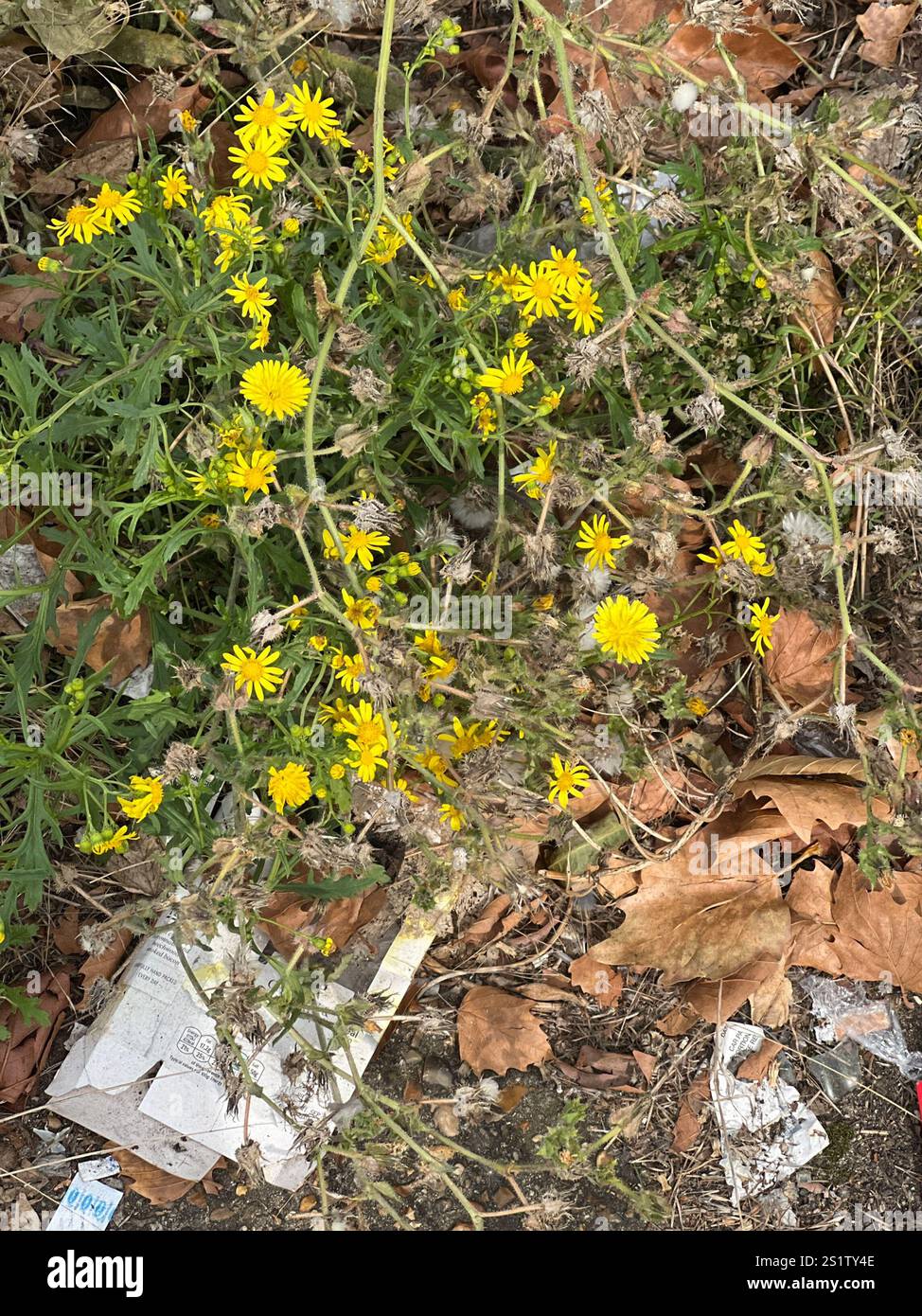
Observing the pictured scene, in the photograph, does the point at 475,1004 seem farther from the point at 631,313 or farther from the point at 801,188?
the point at 801,188

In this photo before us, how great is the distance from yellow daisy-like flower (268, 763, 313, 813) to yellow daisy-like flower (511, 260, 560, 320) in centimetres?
139

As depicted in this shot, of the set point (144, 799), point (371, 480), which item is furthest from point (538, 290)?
point (144, 799)

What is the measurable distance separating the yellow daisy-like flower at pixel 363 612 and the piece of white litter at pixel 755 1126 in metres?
2.11

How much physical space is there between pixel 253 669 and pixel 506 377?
3.32ft

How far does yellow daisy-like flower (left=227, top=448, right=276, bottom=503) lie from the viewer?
2541mm

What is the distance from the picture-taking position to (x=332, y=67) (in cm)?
310

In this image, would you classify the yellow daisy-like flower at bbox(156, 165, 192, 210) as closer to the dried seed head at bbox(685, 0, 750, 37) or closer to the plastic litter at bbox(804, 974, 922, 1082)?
the dried seed head at bbox(685, 0, 750, 37)

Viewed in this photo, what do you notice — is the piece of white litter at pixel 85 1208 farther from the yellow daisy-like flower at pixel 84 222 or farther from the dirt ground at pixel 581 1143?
the yellow daisy-like flower at pixel 84 222

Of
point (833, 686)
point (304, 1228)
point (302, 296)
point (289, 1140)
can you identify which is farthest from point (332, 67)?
point (304, 1228)

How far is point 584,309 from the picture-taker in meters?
2.86

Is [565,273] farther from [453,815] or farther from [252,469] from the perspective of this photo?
[453,815]

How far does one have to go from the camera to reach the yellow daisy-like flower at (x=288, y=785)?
2678mm

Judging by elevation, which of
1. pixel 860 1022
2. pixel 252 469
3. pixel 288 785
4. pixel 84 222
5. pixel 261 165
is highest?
pixel 261 165

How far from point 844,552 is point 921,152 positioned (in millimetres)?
1947
